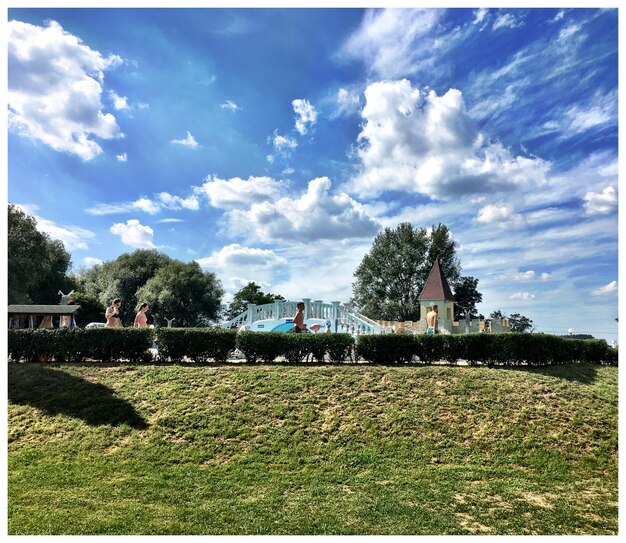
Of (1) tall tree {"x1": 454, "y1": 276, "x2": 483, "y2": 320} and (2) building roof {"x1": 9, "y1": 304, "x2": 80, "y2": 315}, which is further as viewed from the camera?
(1) tall tree {"x1": 454, "y1": 276, "x2": 483, "y2": 320}

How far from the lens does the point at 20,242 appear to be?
31.1 m

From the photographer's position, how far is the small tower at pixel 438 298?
30.7m

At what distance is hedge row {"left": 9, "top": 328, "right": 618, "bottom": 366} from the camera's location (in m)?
12.6

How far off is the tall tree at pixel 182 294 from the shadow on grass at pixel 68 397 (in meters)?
32.7

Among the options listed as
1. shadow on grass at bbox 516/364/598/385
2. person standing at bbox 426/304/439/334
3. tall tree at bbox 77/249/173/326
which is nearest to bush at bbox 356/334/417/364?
Result: person standing at bbox 426/304/439/334

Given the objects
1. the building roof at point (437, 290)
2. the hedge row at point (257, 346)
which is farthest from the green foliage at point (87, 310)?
the hedge row at point (257, 346)

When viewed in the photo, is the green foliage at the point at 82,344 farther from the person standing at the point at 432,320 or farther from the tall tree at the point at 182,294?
the tall tree at the point at 182,294


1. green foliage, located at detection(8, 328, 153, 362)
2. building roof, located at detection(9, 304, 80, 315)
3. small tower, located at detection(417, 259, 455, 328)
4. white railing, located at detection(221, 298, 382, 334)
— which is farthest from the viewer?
small tower, located at detection(417, 259, 455, 328)

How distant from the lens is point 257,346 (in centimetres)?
1256

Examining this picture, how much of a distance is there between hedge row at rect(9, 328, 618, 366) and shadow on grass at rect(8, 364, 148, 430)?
3.18 ft

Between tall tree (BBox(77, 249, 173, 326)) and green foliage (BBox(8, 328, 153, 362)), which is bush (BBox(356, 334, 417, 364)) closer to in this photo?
green foliage (BBox(8, 328, 153, 362))

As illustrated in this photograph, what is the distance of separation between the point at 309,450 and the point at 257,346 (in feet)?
15.3

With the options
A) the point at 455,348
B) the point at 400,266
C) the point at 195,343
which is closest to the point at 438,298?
the point at 400,266

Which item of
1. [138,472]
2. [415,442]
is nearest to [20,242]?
[138,472]
